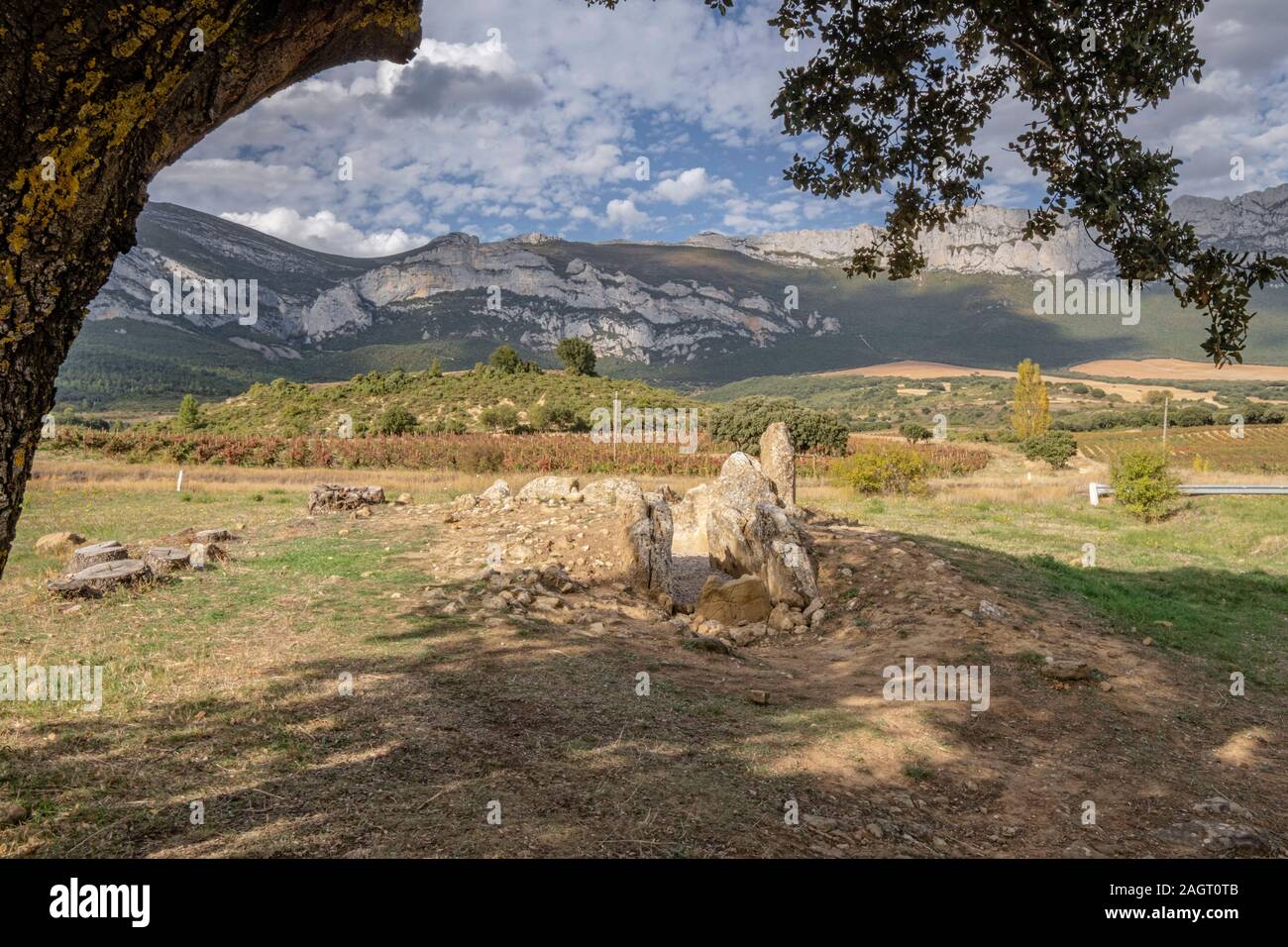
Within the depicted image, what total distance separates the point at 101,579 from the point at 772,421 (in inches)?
1386

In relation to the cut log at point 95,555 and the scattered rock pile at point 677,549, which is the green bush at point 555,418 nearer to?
the scattered rock pile at point 677,549

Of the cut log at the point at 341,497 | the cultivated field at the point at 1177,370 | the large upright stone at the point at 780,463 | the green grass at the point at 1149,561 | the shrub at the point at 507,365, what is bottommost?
the green grass at the point at 1149,561

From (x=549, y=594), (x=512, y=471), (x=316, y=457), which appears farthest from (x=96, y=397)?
(x=549, y=594)

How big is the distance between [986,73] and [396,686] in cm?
699

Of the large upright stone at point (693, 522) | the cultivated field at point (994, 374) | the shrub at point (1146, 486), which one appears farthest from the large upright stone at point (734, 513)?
the cultivated field at point (994, 374)

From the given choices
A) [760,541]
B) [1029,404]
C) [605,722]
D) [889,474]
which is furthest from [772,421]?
[1029,404]

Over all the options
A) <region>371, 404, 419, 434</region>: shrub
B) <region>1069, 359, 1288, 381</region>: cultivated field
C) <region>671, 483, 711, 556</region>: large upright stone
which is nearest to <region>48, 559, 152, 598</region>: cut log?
<region>671, 483, 711, 556</region>: large upright stone

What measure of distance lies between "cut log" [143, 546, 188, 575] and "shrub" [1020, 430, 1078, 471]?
5272cm

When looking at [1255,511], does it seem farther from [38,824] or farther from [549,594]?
[38,824]

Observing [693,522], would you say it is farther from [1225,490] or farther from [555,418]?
[555,418]

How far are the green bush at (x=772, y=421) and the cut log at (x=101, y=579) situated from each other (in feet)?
115

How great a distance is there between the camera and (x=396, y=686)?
5645mm

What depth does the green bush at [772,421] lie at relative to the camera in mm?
44719

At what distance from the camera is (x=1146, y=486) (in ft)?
66.0
